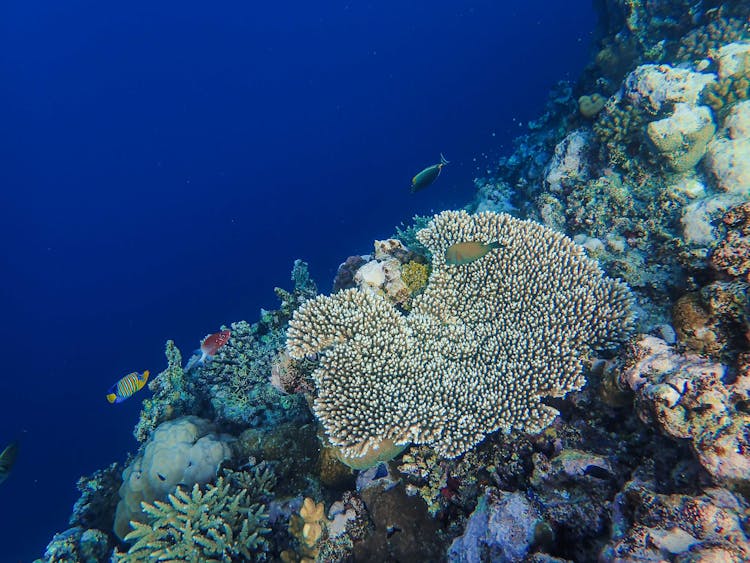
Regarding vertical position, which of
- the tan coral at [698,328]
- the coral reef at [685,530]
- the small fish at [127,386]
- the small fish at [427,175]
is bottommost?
the coral reef at [685,530]

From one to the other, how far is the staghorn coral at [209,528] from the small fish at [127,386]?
124 inches

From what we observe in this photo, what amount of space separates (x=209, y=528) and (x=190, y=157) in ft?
257

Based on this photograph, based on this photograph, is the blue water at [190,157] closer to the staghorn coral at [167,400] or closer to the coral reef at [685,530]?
the staghorn coral at [167,400]

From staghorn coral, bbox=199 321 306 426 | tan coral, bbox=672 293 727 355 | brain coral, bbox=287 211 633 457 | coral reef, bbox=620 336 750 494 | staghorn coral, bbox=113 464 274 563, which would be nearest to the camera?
coral reef, bbox=620 336 750 494

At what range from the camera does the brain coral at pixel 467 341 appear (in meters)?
4.35

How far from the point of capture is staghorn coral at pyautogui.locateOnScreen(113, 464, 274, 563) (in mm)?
4691

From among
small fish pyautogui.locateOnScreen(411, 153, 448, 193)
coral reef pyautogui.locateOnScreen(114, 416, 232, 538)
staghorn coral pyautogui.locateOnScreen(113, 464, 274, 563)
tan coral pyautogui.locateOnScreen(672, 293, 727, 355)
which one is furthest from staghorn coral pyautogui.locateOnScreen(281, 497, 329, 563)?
small fish pyautogui.locateOnScreen(411, 153, 448, 193)

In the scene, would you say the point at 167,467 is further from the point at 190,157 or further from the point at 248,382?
the point at 190,157

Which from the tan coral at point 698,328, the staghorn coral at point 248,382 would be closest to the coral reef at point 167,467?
the staghorn coral at point 248,382

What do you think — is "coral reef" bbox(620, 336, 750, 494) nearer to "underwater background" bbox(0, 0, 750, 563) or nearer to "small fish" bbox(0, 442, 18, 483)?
"underwater background" bbox(0, 0, 750, 563)

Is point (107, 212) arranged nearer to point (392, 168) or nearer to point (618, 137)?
point (392, 168)

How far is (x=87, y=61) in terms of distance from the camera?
226 ft

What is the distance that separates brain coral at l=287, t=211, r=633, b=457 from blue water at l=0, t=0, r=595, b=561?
31.1 m

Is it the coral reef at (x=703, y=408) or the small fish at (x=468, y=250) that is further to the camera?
the small fish at (x=468, y=250)
